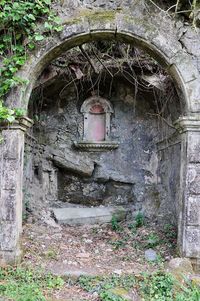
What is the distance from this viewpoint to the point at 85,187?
7379 mm

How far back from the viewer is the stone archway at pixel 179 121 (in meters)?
4.25

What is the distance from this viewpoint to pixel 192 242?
4.27m

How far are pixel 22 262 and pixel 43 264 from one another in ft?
0.87

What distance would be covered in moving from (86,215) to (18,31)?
3.80 metres

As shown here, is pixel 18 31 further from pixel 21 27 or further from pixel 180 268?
pixel 180 268

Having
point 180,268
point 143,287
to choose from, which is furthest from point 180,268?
point 143,287

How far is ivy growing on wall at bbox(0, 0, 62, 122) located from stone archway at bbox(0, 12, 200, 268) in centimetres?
13

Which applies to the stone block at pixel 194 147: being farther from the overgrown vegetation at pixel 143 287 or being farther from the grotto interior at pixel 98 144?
the grotto interior at pixel 98 144

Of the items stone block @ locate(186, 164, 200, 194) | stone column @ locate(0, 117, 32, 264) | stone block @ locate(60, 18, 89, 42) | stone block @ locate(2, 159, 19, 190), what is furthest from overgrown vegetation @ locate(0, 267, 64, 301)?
stone block @ locate(60, 18, 89, 42)

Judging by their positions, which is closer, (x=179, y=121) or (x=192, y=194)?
(x=192, y=194)

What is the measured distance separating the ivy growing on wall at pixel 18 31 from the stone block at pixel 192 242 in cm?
257

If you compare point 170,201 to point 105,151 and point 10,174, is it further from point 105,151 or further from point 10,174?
point 10,174

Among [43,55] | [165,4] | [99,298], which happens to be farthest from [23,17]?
[99,298]

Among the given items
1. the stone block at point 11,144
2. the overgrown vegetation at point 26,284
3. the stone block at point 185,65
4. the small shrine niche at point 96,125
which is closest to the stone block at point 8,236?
the overgrown vegetation at point 26,284
